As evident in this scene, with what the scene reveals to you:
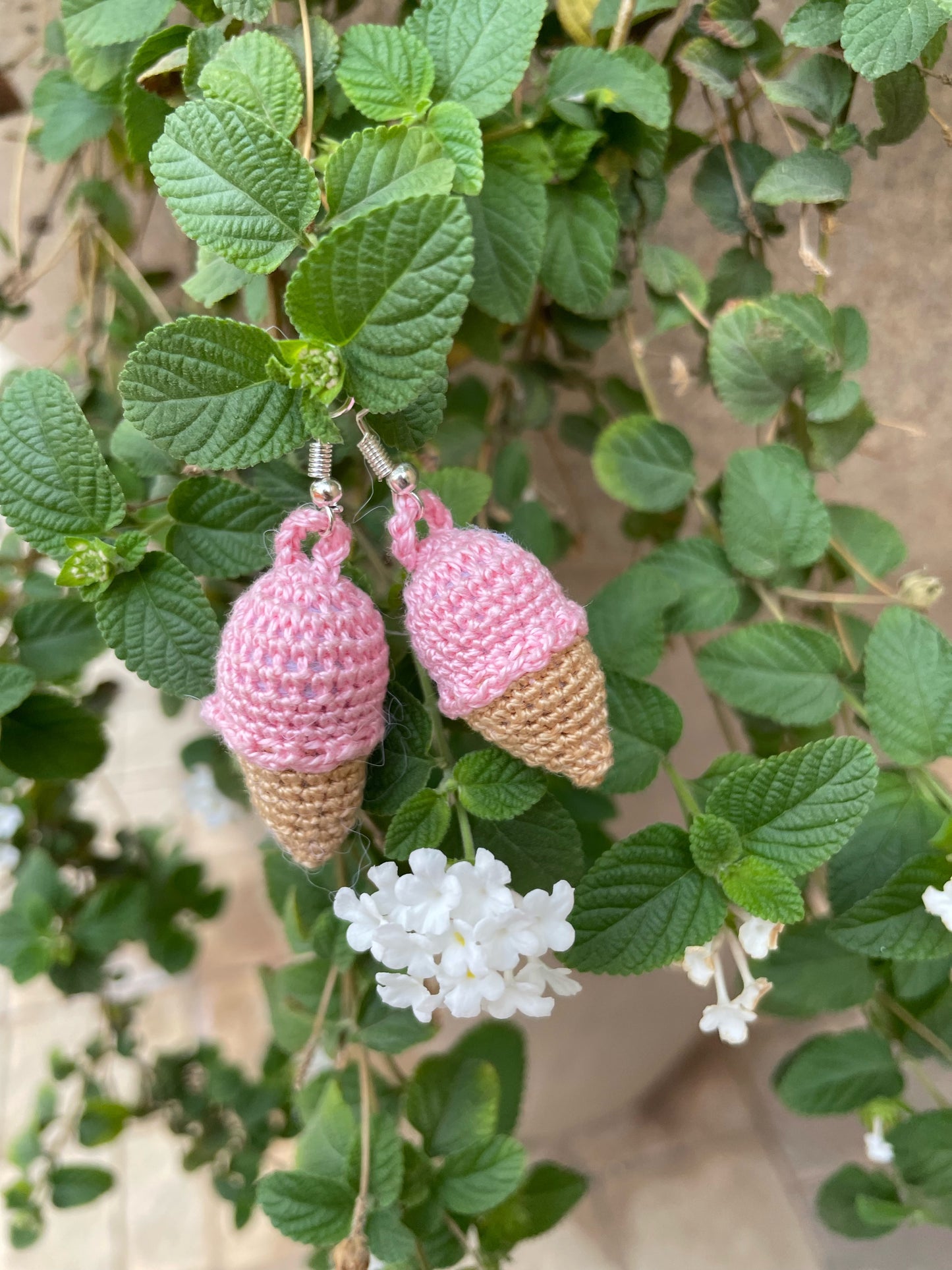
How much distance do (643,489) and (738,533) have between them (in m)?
0.07

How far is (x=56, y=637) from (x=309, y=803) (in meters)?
0.21

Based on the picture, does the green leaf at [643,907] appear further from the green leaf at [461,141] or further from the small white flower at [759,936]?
the green leaf at [461,141]

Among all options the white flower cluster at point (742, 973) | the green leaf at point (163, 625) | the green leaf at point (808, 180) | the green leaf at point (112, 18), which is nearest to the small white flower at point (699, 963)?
the white flower cluster at point (742, 973)

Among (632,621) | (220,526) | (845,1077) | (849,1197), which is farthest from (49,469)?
(849,1197)

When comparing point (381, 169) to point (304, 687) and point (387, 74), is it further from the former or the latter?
point (304, 687)

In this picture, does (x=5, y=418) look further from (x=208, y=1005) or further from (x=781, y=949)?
(x=208, y=1005)

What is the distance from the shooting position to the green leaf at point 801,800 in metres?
0.35

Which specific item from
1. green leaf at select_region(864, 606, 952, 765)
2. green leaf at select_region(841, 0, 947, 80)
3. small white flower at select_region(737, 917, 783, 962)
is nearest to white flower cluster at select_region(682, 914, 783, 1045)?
small white flower at select_region(737, 917, 783, 962)

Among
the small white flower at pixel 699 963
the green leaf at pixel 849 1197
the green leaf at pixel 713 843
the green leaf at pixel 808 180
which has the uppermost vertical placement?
the green leaf at pixel 808 180

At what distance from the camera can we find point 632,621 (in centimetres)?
46

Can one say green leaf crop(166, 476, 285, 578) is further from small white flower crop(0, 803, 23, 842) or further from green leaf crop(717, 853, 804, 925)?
small white flower crop(0, 803, 23, 842)

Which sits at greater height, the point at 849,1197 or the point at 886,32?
the point at 886,32

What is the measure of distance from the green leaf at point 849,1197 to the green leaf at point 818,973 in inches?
5.8

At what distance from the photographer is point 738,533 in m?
0.48
